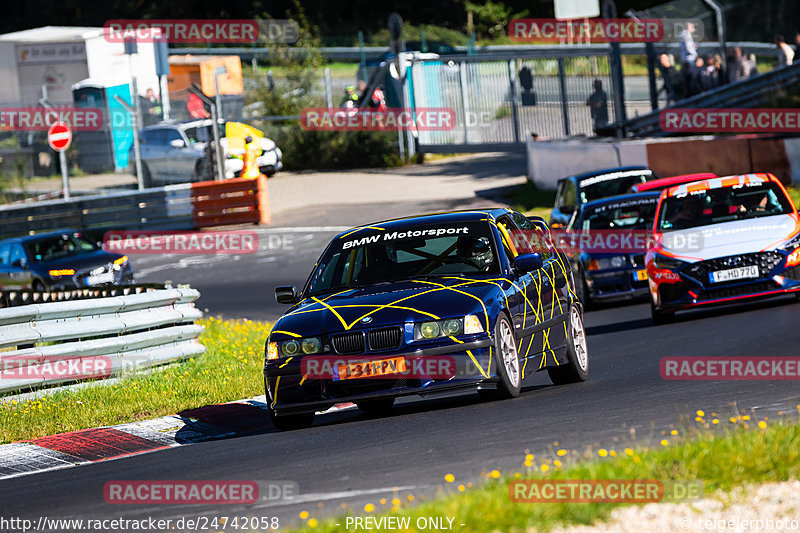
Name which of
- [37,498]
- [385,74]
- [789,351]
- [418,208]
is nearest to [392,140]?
[385,74]

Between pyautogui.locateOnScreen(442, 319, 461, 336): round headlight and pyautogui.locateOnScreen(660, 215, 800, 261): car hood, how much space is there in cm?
605

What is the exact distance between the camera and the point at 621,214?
1962cm

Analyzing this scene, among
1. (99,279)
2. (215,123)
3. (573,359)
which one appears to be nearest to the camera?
(573,359)

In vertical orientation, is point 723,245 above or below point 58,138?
below

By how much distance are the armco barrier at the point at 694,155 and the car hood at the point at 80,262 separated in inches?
427

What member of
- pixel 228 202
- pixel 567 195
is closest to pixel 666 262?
→ pixel 567 195

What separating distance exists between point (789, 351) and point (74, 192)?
2598 cm

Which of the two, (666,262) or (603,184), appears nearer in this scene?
(666,262)

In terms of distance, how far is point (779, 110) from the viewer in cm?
2802

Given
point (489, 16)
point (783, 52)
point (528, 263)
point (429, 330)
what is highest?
point (489, 16)

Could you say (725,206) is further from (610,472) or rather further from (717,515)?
(717,515)

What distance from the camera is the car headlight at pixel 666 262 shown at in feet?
49.6

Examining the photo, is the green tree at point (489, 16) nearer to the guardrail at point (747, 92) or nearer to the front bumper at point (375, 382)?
the guardrail at point (747, 92)

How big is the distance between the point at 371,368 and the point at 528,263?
157 centimetres
